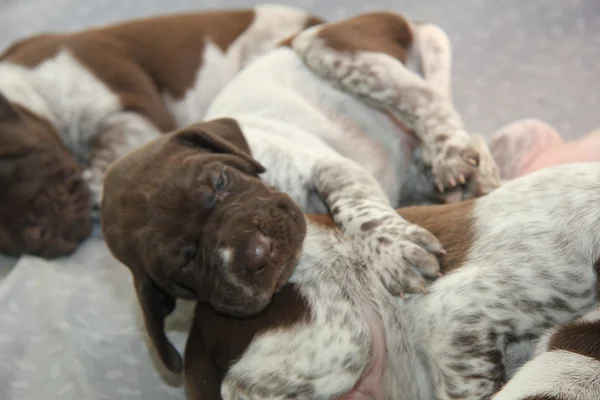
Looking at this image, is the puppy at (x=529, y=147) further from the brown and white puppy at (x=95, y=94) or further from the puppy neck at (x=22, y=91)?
the puppy neck at (x=22, y=91)

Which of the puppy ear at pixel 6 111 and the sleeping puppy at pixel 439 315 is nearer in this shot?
the sleeping puppy at pixel 439 315

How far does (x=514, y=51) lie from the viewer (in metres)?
4.82

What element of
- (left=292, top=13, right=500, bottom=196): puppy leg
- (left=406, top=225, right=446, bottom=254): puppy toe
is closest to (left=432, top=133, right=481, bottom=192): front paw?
(left=292, top=13, right=500, bottom=196): puppy leg

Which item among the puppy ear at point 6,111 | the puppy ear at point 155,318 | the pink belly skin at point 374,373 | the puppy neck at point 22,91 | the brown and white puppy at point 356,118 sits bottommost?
the puppy neck at point 22,91

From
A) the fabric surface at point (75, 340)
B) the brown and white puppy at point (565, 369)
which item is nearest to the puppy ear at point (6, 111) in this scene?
the fabric surface at point (75, 340)

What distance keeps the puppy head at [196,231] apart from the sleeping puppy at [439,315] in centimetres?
13

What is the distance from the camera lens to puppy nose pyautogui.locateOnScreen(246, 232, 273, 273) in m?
2.19

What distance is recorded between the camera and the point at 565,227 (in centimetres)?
207

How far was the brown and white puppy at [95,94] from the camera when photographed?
11.6 feet

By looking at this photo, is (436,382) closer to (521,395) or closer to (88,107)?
(521,395)

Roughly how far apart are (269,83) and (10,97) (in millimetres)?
1664

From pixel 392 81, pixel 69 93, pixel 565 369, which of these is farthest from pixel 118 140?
pixel 565 369

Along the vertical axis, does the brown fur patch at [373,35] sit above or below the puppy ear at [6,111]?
above

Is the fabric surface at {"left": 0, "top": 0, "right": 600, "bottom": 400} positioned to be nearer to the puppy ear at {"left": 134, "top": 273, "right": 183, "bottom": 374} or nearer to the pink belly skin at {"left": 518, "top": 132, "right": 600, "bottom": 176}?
the puppy ear at {"left": 134, "top": 273, "right": 183, "bottom": 374}
